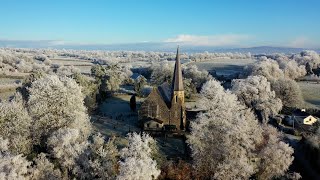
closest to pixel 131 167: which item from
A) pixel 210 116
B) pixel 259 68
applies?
pixel 210 116

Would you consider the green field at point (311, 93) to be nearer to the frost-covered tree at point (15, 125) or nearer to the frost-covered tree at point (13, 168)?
the frost-covered tree at point (15, 125)

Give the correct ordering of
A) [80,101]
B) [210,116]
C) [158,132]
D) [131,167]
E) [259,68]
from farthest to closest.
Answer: [259,68] → [158,132] → [210,116] → [80,101] → [131,167]

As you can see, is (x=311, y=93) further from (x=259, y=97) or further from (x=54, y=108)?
(x=54, y=108)

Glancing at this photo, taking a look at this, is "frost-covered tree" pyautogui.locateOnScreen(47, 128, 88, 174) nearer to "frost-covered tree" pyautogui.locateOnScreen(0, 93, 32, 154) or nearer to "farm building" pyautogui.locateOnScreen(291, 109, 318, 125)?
"frost-covered tree" pyautogui.locateOnScreen(0, 93, 32, 154)

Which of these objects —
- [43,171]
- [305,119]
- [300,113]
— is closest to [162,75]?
[300,113]

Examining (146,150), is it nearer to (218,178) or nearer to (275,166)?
(218,178)

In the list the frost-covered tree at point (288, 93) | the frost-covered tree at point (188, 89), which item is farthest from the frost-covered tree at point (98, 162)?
the frost-covered tree at point (288, 93)
